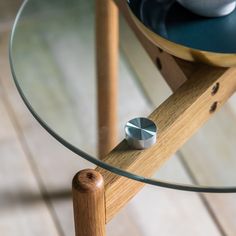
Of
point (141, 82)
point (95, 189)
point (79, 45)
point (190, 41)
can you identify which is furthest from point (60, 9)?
point (95, 189)

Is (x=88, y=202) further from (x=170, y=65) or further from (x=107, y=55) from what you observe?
(x=107, y=55)

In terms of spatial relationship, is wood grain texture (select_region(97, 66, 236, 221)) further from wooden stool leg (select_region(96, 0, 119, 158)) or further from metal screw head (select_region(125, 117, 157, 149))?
wooden stool leg (select_region(96, 0, 119, 158))

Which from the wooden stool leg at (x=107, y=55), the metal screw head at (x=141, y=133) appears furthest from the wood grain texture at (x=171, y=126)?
the wooden stool leg at (x=107, y=55)

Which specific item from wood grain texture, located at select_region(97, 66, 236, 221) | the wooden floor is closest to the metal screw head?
wood grain texture, located at select_region(97, 66, 236, 221)

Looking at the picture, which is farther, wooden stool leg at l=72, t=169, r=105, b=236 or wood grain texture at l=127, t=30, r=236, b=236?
wood grain texture at l=127, t=30, r=236, b=236

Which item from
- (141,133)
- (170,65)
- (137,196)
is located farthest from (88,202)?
(137,196)
